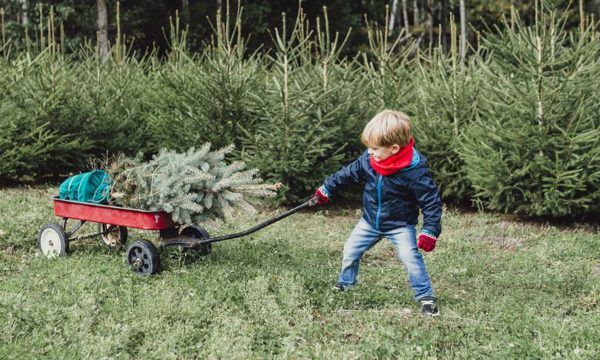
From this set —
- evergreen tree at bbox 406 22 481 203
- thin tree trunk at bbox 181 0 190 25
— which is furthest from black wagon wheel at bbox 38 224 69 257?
thin tree trunk at bbox 181 0 190 25

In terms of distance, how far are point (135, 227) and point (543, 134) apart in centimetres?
548

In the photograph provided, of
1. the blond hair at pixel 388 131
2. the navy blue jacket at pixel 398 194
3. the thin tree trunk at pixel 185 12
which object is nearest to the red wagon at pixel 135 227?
the navy blue jacket at pixel 398 194

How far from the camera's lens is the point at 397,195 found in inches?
205

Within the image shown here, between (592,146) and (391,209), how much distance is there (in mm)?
4524

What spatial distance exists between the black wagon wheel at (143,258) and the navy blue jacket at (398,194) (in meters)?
1.66

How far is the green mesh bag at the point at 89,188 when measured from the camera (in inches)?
253

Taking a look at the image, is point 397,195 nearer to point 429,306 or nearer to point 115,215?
point 429,306

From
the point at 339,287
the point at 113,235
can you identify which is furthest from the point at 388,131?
the point at 113,235

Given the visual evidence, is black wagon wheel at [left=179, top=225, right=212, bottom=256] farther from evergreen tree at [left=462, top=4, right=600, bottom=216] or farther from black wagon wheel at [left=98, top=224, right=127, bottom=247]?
evergreen tree at [left=462, top=4, right=600, bottom=216]

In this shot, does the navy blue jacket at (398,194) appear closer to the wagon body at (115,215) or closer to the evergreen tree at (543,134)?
the wagon body at (115,215)

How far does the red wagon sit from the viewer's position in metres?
5.90

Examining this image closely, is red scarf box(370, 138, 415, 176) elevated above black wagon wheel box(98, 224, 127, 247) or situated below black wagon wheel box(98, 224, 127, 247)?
above

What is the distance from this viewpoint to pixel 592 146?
8.54 m

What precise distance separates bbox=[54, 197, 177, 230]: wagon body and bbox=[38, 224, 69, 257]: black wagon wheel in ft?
0.54
